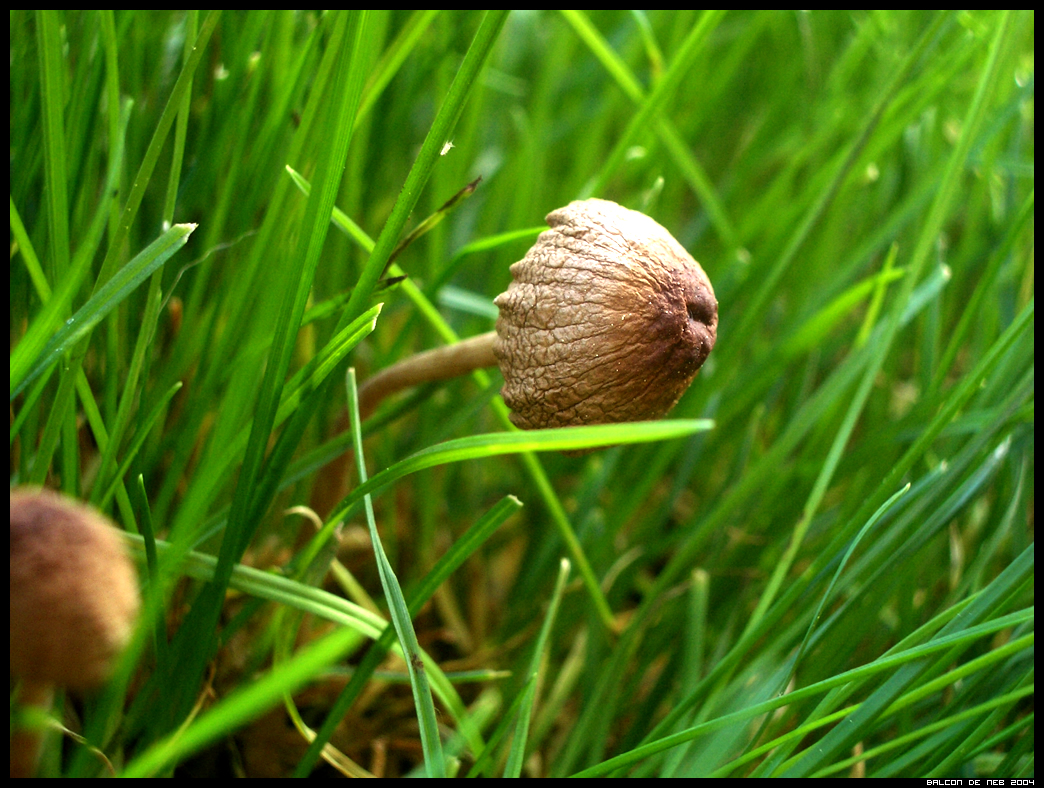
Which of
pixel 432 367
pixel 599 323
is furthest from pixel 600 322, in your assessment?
pixel 432 367

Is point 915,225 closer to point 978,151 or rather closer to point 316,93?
point 978,151

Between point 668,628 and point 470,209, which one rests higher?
point 470,209

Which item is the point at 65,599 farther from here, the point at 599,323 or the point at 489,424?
the point at 489,424

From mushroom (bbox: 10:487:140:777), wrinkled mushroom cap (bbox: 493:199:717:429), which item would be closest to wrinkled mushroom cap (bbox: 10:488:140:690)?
mushroom (bbox: 10:487:140:777)

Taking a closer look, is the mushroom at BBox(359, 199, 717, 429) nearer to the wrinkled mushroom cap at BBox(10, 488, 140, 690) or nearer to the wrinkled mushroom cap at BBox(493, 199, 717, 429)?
the wrinkled mushroom cap at BBox(493, 199, 717, 429)
